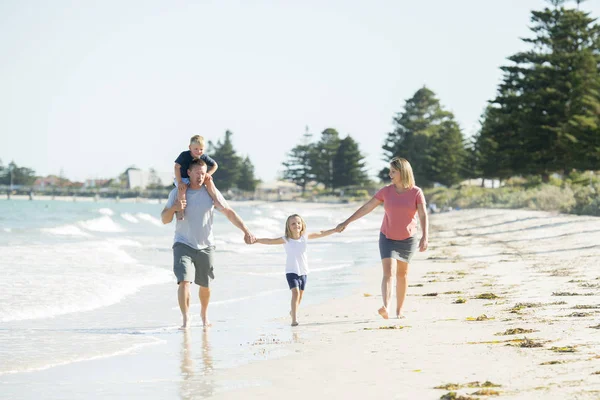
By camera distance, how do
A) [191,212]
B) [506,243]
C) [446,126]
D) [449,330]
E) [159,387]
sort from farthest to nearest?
[446,126], [506,243], [191,212], [449,330], [159,387]

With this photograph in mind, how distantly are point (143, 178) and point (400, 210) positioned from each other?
175058mm

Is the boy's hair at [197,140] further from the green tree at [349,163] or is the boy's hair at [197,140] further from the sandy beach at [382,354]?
the green tree at [349,163]

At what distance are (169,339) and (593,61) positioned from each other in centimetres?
3841

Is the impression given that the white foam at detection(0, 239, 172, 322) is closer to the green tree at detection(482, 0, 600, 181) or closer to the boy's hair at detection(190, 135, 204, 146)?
the boy's hair at detection(190, 135, 204, 146)

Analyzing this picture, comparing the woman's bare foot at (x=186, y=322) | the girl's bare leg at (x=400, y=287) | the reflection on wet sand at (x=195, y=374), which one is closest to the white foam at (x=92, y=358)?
the reflection on wet sand at (x=195, y=374)

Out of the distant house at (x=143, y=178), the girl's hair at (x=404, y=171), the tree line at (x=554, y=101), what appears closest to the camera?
the girl's hair at (x=404, y=171)

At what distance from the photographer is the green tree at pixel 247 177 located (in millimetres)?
130863

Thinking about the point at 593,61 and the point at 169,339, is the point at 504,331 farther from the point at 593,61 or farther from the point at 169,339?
the point at 593,61

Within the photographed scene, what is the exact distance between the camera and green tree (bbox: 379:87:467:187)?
251ft

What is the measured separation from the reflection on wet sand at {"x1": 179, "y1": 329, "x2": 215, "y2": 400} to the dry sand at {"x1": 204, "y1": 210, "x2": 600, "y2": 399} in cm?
6

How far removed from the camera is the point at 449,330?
6.83m

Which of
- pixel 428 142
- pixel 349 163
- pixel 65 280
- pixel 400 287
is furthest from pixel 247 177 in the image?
pixel 400 287

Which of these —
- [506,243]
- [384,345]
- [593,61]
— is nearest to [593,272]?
[384,345]

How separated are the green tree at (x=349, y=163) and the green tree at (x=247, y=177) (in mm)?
29368
